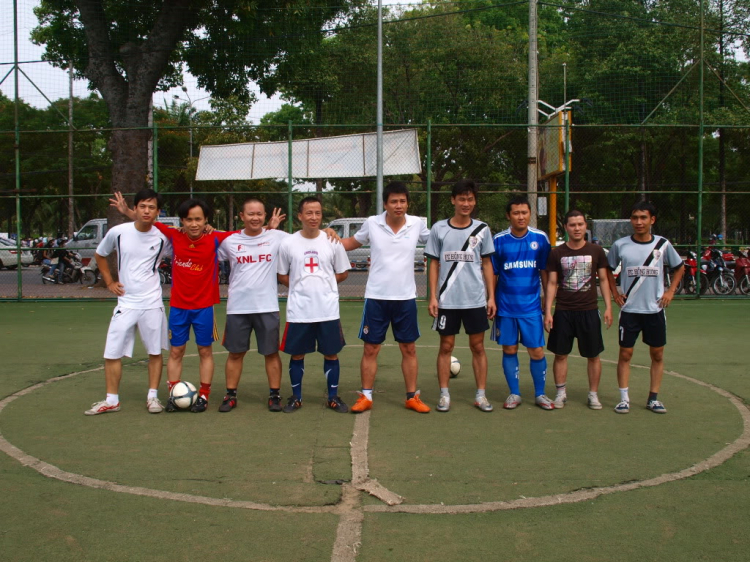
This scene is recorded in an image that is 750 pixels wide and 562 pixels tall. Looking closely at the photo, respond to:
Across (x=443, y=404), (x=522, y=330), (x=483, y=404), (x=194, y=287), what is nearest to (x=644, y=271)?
(x=522, y=330)

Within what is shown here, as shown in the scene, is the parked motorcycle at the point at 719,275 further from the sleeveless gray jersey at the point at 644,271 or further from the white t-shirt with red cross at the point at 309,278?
the white t-shirt with red cross at the point at 309,278

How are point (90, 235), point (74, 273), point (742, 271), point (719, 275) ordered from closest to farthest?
point (719, 275) < point (742, 271) < point (74, 273) < point (90, 235)

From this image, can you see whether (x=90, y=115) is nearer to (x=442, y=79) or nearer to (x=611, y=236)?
(x=442, y=79)

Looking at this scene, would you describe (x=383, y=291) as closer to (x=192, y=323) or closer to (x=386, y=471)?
(x=192, y=323)

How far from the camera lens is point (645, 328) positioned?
237 inches

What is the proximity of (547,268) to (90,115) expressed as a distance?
1254 inches

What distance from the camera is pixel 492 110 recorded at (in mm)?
22125

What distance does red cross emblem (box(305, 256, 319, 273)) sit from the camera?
5.89 meters

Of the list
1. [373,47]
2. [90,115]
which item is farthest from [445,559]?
[90,115]

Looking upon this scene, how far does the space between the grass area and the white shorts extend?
50 centimetres

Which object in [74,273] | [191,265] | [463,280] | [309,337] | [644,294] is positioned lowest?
[309,337]

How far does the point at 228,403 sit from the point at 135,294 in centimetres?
116

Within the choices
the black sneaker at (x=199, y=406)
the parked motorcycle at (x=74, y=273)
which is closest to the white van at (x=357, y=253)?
the parked motorcycle at (x=74, y=273)

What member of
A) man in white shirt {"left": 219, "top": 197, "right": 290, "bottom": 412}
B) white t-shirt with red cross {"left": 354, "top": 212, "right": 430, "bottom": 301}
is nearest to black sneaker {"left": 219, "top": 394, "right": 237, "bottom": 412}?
man in white shirt {"left": 219, "top": 197, "right": 290, "bottom": 412}
